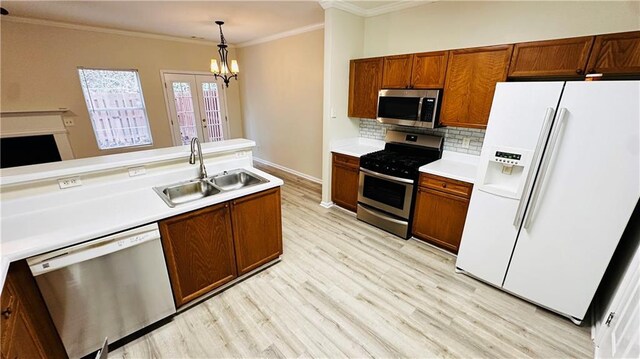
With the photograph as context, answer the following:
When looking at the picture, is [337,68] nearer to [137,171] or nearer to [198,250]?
[137,171]

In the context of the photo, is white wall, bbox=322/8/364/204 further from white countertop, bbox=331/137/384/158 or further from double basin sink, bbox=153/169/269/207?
double basin sink, bbox=153/169/269/207

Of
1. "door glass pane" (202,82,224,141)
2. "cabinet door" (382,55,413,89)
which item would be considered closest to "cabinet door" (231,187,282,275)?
"cabinet door" (382,55,413,89)

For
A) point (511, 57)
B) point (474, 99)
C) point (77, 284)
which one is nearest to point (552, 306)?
point (474, 99)

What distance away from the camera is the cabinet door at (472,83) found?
2.28 metres

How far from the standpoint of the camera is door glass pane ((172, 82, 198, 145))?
17.6ft

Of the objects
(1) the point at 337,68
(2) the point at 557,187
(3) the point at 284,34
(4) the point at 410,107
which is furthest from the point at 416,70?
(3) the point at 284,34

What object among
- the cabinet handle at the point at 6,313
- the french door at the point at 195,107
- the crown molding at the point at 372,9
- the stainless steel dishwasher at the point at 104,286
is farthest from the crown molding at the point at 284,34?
the cabinet handle at the point at 6,313

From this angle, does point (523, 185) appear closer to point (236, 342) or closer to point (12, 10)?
point (236, 342)

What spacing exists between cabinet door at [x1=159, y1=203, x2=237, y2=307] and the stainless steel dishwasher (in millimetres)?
68

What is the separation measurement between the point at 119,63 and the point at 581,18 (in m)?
6.40

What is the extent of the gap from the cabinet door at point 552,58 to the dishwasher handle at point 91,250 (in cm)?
317

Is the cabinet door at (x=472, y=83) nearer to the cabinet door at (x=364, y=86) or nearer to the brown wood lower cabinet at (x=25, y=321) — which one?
the cabinet door at (x=364, y=86)

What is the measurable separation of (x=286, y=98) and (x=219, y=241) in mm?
3699

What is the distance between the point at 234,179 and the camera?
2469 mm
